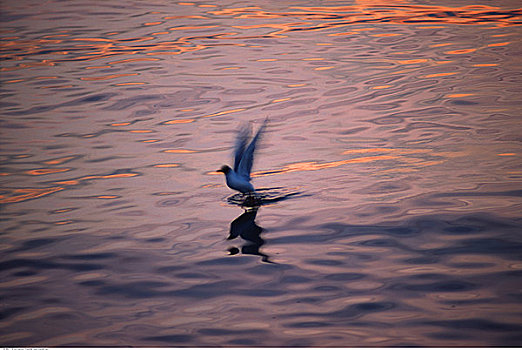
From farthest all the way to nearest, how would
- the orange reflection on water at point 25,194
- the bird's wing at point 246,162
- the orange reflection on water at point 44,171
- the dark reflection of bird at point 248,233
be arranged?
the orange reflection on water at point 44,171
the orange reflection on water at point 25,194
the bird's wing at point 246,162
the dark reflection of bird at point 248,233

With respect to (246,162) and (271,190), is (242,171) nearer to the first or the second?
(246,162)

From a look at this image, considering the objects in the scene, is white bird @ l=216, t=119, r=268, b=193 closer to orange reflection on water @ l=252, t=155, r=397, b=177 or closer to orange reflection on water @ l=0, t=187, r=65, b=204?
orange reflection on water @ l=252, t=155, r=397, b=177

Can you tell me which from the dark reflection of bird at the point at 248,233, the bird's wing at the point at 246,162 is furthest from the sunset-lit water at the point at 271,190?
the bird's wing at the point at 246,162

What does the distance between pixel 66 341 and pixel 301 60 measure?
11.6 meters

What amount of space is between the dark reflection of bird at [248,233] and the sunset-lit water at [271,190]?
0.04m

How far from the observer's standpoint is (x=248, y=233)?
8.16m

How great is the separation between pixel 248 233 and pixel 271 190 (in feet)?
4.54

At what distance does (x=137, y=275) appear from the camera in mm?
7473

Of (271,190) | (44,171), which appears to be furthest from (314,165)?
(44,171)

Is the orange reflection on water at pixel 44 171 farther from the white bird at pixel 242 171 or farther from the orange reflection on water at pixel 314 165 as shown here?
the white bird at pixel 242 171

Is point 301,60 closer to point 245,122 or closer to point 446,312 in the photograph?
point 245,122

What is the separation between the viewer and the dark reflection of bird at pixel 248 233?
7727 millimetres

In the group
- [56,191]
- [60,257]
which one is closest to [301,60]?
[56,191]

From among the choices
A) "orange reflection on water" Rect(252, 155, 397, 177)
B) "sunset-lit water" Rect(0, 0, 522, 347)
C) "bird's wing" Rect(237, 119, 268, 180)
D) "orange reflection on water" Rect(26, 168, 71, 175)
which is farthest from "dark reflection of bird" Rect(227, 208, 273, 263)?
"orange reflection on water" Rect(26, 168, 71, 175)
